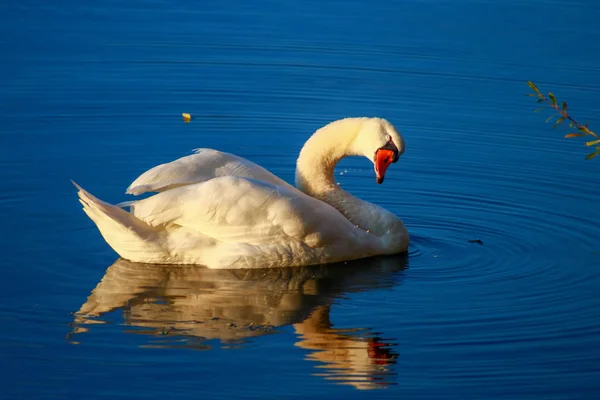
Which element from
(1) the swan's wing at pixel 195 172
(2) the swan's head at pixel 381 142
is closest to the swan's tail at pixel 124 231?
(1) the swan's wing at pixel 195 172

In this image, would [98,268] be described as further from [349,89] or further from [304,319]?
[349,89]

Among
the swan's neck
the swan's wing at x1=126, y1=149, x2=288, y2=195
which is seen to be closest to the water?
the swan's neck

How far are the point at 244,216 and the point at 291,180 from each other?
9.78ft

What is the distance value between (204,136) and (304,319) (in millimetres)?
5528

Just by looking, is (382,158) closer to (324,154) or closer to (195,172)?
(324,154)

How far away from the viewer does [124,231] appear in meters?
10.7

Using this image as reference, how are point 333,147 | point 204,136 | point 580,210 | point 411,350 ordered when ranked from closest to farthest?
point 411,350
point 333,147
point 580,210
point 204,136

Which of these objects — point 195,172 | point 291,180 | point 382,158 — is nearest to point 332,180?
point 382,158

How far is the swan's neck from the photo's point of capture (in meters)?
11.4

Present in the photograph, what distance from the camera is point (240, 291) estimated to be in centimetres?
1020

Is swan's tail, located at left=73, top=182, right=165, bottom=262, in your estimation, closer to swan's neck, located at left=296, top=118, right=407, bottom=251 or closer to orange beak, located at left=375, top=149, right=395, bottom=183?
swan's neck, located at left=296, top=118, right=407, bottom=251

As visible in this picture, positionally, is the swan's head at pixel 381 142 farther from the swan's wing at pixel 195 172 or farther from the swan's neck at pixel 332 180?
the swan's wing at pixel 195 172

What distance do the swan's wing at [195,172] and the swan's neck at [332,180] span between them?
1.14 ft

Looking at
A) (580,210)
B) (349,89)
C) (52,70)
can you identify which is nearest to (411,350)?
(580,210)
